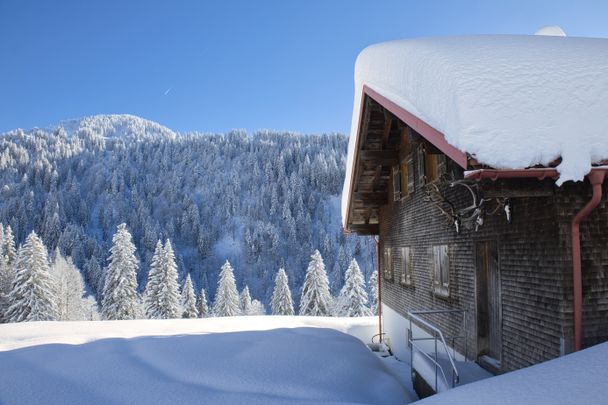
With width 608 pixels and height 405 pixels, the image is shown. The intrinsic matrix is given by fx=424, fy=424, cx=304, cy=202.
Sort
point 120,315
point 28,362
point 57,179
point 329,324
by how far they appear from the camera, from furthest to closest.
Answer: point 57,179, point 120,315, point 329,324, point 28,362

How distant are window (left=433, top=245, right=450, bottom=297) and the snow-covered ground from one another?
223cm

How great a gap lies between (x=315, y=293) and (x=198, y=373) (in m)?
37.5

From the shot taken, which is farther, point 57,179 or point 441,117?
point 57,179

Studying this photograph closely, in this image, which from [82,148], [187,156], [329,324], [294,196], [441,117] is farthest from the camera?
[82,148]

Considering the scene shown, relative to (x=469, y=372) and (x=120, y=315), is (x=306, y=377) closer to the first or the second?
(x=469, y=372)

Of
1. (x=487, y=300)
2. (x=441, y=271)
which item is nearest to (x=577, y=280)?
(x=487, y=300)

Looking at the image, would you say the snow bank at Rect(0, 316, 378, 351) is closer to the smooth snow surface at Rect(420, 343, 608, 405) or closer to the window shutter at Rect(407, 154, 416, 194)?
the window shutter at Rect(407, 154, 416, 194)

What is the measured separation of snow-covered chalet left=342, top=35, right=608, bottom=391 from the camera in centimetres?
486

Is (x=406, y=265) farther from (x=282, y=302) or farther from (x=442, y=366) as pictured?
(x=282, y=302)

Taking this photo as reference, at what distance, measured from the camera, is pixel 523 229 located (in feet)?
20.8

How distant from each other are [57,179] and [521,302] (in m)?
190

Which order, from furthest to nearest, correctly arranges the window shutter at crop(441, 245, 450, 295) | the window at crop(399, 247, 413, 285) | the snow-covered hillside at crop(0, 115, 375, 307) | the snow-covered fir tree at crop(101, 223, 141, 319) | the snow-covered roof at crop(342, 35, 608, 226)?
the snow-covered hillside at crop(0, 115, 375, 307), the snow-covered fir tree at crop(101, 223, 141, 319), the window at crop(399, 247, 413, 285), the window shutter at crop(441, 245, 450, 295), the snow-covered roof at crop(342, 35, 608, 226)

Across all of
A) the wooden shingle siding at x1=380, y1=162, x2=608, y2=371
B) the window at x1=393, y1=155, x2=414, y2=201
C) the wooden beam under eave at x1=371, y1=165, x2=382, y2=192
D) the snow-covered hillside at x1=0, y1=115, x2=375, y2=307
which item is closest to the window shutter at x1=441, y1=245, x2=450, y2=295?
→ the wooden shingle siding at x1=380, y1=162, x2=608, y2=371

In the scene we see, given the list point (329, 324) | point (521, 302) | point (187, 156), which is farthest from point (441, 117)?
point (187, 156)
